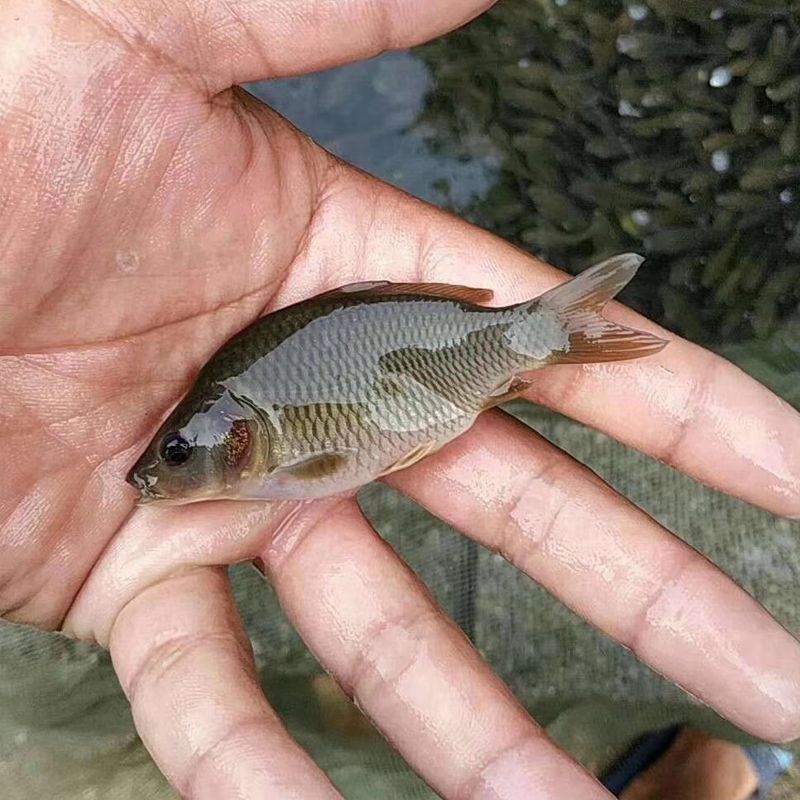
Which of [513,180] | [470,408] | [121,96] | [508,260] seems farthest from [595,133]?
[121,96]

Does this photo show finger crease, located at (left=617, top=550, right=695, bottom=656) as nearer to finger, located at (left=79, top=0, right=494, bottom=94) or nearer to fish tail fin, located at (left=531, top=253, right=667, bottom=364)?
fish tail fin, located at (left=531, top=253, right=667, bottom=364)

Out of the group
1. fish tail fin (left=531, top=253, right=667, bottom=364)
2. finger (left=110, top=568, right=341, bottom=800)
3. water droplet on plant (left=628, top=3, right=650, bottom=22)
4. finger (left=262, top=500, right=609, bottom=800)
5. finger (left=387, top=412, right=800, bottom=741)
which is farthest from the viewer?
water droplet on plant (left=628, top=3, right=650, bottom=22)

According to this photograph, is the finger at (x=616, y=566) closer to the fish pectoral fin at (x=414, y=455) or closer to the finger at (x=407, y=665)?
the fish pectoral fin at (x=414, y=455)

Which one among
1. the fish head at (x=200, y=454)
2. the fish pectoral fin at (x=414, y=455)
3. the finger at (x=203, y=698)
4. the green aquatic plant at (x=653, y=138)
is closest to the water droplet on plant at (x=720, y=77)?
the green aquatic plant at (x=653, y=138)

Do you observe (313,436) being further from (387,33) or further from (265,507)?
(387,33)

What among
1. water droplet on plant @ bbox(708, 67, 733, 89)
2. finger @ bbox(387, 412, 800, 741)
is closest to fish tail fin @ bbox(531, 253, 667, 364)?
finger @ bbox(387, 412, 800, 741)

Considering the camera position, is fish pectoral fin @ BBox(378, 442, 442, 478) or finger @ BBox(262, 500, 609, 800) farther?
fish pectoral fin @ BBox(378, 442, 442, 478)

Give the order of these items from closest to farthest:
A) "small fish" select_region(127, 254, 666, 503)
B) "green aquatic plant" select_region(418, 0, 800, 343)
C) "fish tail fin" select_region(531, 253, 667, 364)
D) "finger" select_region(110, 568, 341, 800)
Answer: "finger" select_region(110, 568, 341, 800) < "small fish" select_region(127, 254, 666, 503) < "fish tail fin" select_region(531, 253, 667, 364) < "green aquatic plant" select_region(418, 0, 800, 343)
